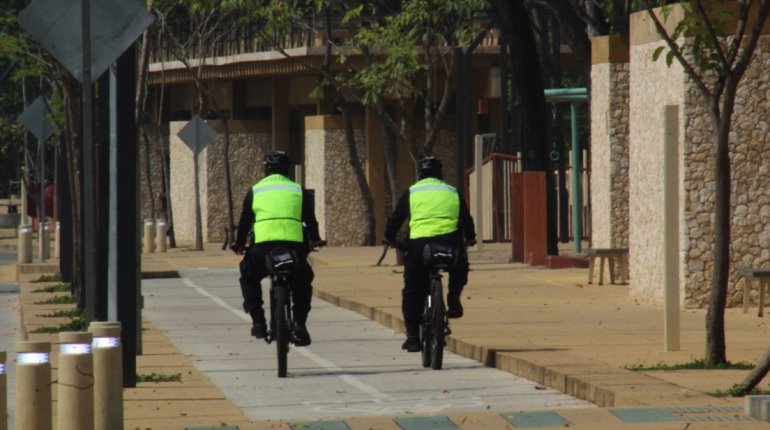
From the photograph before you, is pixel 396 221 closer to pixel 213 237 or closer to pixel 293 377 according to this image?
pixel 293 377

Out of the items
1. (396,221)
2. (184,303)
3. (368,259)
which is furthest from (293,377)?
(368,259)

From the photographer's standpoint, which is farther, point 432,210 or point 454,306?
point 454,306

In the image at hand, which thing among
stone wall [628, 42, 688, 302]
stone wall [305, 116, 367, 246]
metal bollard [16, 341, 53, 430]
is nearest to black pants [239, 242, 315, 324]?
metal bollard [16, 341, 53, 430]

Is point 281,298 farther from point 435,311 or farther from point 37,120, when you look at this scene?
point 37,120

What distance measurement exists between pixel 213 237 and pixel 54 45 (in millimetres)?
39721

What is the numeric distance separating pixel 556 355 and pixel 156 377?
318 centimetres

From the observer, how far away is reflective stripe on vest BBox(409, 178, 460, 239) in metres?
15.3

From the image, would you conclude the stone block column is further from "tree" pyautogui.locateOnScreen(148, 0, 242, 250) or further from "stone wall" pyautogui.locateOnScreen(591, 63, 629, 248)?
"tree" pyautogui.locateOnScreen(148, 0, 242, 250)

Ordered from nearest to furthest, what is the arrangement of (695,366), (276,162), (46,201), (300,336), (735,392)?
(735,392) → (695,366) → (300,336) → (276,162) → (46,201)

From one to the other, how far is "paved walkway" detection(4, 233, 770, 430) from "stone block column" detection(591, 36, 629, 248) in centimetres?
96

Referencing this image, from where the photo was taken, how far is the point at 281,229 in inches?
588

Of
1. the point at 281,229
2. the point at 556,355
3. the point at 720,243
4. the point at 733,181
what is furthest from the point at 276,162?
A: the point at 733,181

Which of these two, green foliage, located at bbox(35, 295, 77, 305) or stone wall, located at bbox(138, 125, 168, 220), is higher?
stone wall, located at bbox(138, 125, 168, 220)

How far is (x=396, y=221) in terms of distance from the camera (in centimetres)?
1559
